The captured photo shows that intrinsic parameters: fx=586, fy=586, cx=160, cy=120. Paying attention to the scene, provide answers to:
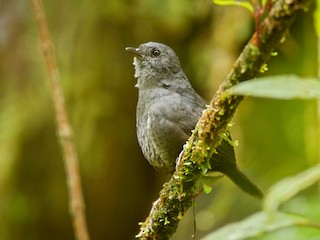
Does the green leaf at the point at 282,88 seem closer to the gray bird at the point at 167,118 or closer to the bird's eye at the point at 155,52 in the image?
the gray bird at the point at 167,118

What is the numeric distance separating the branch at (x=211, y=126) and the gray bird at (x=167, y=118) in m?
0.74

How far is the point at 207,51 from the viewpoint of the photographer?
561cm

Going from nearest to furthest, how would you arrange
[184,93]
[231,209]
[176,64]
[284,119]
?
[184,93] → [176,64] → [231,209] → [284,119]

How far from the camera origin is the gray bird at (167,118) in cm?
342

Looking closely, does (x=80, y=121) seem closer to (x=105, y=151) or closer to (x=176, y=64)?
(x=105, y=151)

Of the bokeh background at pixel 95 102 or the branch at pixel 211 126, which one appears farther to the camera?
the bokeh background at pixel 95 102

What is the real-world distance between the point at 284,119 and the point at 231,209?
3.55 ft

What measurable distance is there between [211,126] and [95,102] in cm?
389

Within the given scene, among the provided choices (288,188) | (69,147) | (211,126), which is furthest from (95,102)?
(288,188)

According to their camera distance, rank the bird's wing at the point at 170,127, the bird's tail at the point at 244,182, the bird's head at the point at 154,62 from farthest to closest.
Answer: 1. the bird's head at the point at 154,62
2. the bird's tail at the point at 244,182
3. the bird's wing at the point at 170,127

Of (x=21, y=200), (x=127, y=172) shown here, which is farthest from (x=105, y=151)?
(x=21, y=200)

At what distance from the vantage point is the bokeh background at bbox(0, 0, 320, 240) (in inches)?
223

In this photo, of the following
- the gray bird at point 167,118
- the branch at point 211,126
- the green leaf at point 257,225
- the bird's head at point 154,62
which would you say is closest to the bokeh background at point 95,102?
the bird's head at point 154,62

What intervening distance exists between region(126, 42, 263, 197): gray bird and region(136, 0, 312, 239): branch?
29.3 inches
